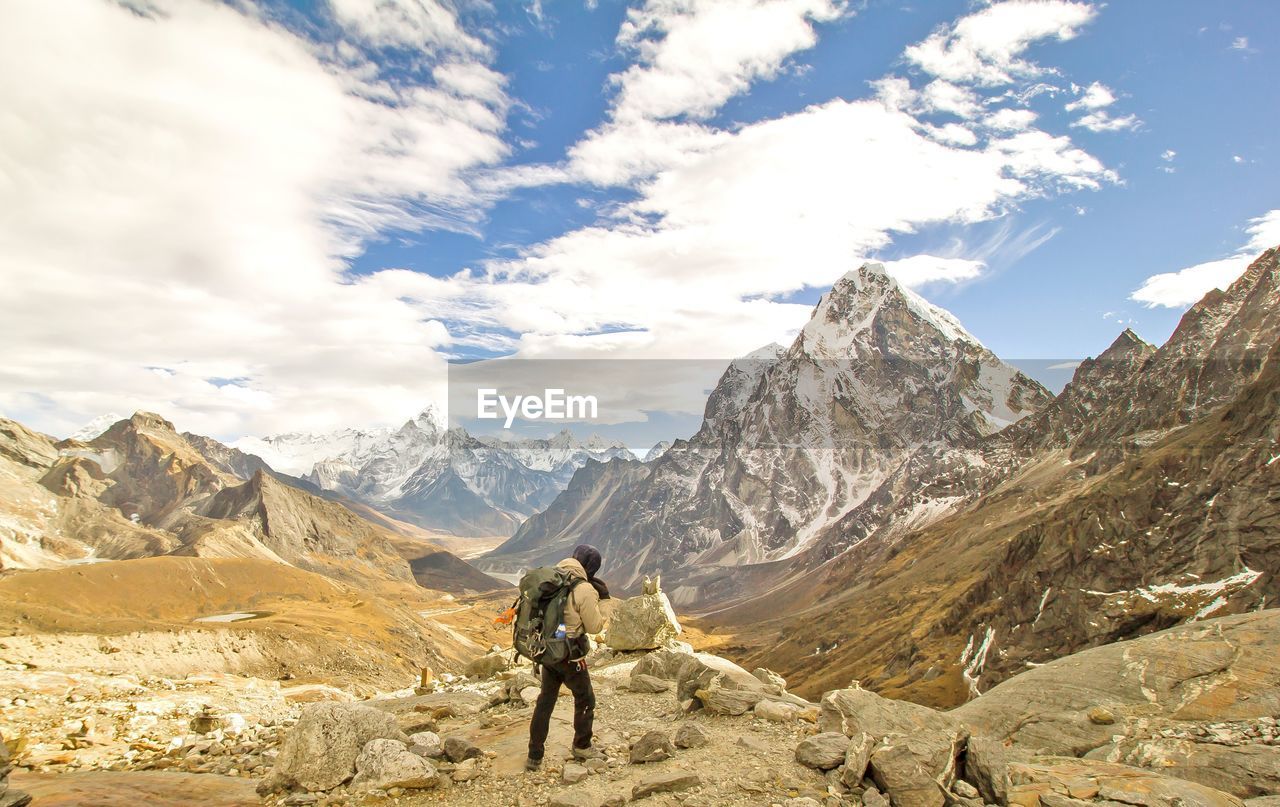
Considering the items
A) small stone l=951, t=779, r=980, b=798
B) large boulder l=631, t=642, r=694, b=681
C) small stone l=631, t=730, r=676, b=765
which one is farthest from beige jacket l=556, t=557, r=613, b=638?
large boulder l=631, t=642, r=694, b=681

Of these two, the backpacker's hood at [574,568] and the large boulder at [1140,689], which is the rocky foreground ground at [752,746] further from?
the backpacker's hood at [574,568]

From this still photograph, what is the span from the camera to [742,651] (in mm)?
177875

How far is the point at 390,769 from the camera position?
433 inches

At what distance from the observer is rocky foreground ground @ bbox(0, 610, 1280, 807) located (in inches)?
406

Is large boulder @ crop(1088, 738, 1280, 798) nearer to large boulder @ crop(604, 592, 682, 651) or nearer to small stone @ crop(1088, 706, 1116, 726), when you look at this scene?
small stone @ crop(1088, 706, 1116, 726)

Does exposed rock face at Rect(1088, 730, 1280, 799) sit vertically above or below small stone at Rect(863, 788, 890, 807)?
below

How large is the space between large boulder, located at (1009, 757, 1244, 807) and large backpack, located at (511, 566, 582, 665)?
7.49 metres

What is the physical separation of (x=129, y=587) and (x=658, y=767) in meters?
112

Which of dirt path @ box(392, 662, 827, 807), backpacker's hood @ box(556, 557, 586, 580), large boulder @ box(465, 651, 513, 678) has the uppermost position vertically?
backpacker's hood @ box(556, 557, 586, 580)

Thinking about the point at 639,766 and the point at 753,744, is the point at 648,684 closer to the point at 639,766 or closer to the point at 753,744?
the point at 753,744

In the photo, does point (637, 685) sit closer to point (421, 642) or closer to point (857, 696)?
point (857, 696)

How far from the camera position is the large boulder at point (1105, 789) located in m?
9.81

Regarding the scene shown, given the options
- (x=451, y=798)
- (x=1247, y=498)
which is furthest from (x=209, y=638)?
(x=1247, y=498)

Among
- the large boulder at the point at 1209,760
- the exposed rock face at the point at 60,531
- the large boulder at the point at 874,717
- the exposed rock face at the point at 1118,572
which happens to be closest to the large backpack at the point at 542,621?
the large boulder at the point at 874,717
